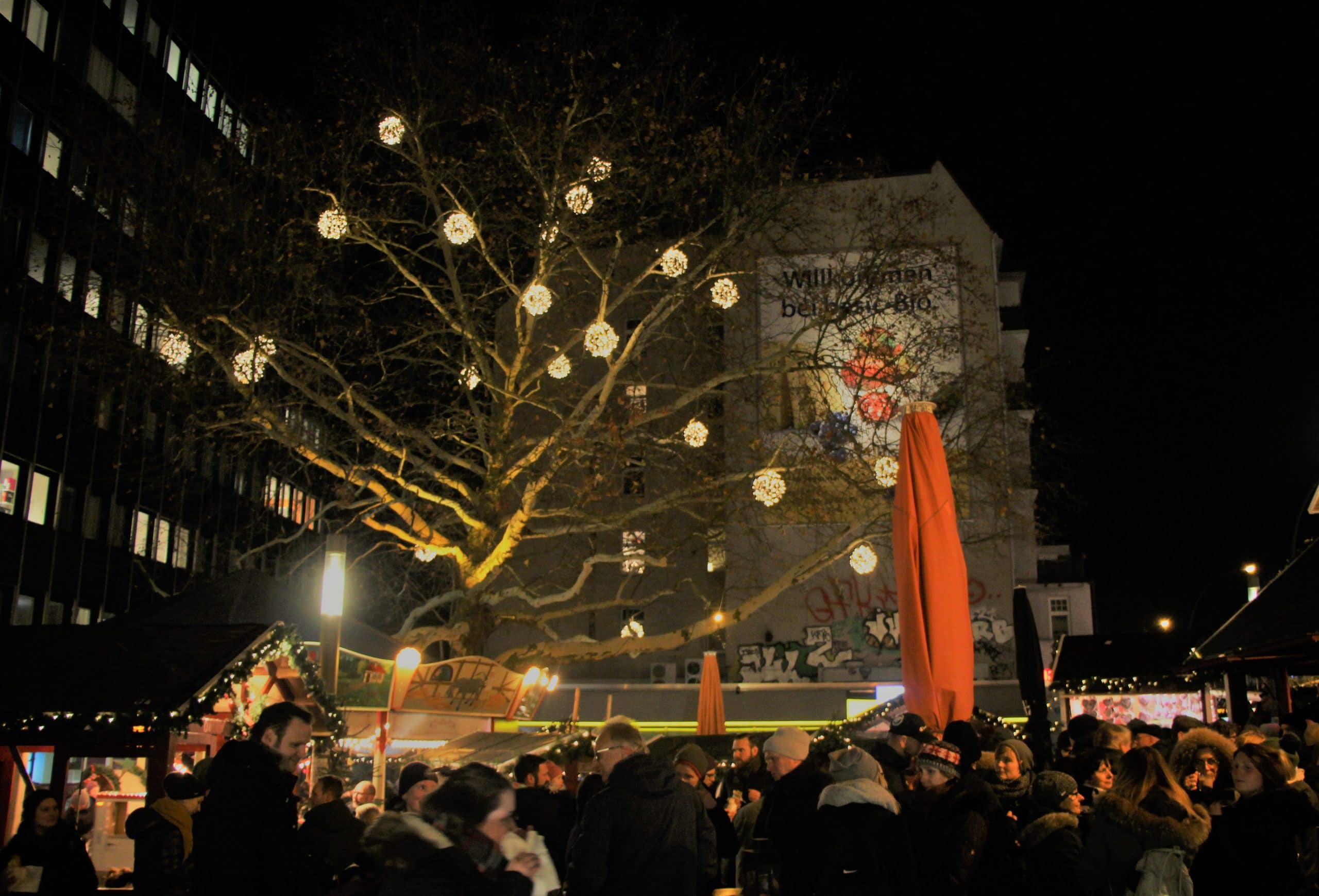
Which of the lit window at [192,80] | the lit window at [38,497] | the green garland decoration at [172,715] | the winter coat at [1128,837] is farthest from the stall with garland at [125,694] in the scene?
the lit window at [192,80]

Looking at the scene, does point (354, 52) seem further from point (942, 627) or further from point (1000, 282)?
point (1000, 282)

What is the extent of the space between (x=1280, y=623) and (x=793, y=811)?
18.4 feet

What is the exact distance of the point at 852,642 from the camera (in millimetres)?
34906

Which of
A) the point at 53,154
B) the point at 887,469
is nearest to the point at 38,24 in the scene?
the point at 53,154

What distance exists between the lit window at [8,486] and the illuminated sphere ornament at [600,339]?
23.6 meters

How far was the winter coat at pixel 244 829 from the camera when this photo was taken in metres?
4.91

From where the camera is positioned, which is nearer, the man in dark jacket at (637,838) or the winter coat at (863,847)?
the winter coat at (863,847)

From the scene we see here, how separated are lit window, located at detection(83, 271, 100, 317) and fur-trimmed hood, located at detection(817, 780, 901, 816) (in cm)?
3210

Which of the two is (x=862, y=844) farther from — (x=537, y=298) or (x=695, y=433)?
(x=695, y=433)

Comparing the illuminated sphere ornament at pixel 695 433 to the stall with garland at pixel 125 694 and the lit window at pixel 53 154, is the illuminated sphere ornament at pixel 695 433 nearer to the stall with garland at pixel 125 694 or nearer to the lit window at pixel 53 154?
the stall with garland at pixel 125 694

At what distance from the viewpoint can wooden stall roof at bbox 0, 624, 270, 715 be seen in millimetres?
8953

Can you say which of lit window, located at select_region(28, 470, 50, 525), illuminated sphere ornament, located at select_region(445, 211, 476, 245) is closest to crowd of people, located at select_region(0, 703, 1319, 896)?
illuminated sphere ornament, located at select_region(445, 211, 476, 245)

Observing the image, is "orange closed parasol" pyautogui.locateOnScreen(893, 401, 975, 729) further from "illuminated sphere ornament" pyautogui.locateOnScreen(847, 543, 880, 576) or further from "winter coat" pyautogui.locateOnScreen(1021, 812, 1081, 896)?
"illuminated sphere ornament" pyautogui.locateOnScreen(847, 543, 880, 576)

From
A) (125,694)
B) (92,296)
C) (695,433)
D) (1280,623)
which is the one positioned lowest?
(125,694)
